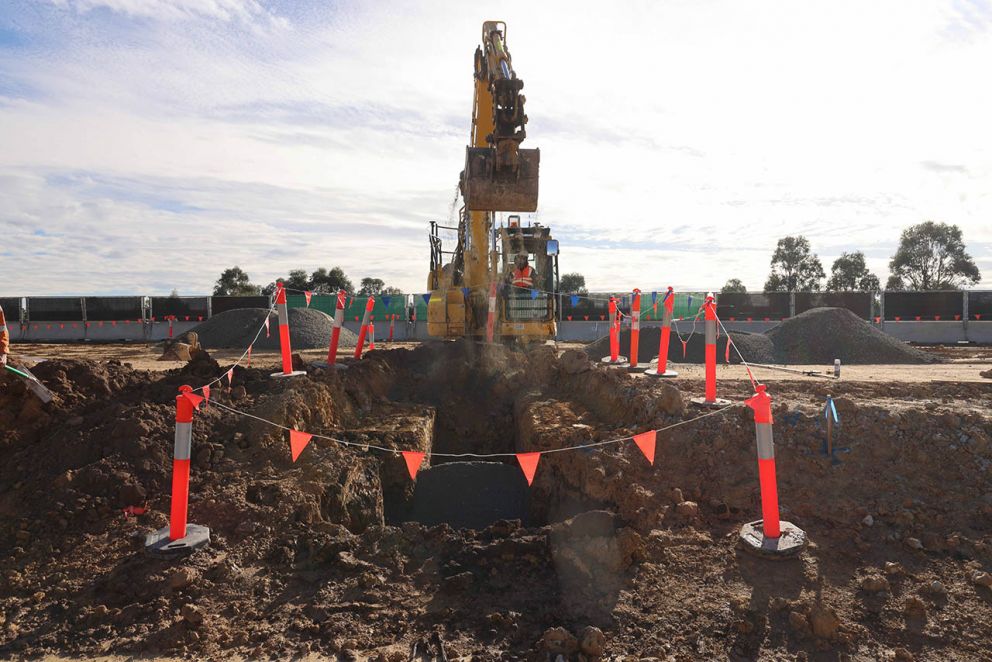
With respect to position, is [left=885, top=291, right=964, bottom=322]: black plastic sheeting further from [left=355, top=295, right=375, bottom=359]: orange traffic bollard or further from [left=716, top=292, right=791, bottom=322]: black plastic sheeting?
[left=355, top=295, right=375, bottom=359]: orange traffic bollard

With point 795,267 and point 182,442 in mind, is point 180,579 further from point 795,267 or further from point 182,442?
point 795,267

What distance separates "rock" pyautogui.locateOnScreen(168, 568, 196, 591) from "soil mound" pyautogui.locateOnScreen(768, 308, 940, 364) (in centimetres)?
1576

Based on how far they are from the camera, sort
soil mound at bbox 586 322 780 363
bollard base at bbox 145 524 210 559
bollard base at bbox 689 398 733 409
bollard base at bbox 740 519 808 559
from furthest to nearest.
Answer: soil mound at bbox 586 322 780 363
bollard base at bbox 689 398 733 409
bollard base at bbox 145 524 210 559
bollard base at bbox 740 519 808 559

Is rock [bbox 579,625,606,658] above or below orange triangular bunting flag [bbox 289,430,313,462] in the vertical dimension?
below

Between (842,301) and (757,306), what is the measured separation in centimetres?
332

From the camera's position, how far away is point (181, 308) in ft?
97.5

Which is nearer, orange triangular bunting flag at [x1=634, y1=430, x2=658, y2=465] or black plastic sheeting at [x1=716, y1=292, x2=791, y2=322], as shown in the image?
orange triangular bunting flag at [x1=634, y1=430, x2=658, y2=465]

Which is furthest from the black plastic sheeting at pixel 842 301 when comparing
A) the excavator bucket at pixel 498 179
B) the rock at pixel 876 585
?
the rock at pixel 876 585

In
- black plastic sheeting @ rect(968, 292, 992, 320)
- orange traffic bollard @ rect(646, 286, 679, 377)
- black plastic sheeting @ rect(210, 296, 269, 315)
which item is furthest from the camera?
black plastic sheeting @ rect(210, 296, 269, 315)

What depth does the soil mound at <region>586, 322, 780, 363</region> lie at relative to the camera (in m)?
16.3

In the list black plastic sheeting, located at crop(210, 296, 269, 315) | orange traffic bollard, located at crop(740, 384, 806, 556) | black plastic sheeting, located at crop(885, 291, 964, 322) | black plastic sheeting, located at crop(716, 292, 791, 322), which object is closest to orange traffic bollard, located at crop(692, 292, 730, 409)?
orange traffic bollard, located at crop(740, 384, 806, 556)

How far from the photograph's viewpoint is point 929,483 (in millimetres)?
5543

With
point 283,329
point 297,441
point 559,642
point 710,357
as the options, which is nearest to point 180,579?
point 297,441

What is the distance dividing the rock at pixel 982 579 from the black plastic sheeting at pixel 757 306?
23744mm
